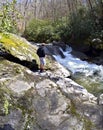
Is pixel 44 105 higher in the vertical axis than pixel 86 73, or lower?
higher

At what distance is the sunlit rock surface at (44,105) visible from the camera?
10180 mm

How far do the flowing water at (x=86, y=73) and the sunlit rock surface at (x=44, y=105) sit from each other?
4770 millimetres

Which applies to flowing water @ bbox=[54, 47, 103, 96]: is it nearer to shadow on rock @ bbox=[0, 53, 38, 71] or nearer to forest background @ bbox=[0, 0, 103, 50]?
shadow on rock @ bbox=[0, 53, 38, 71]

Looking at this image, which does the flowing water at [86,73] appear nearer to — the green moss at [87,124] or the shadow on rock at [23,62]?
the shadow on rock at [23,62]

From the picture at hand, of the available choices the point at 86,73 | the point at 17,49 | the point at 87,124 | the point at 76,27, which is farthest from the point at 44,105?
the point at 76,27

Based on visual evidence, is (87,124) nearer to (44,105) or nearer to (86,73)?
(44,105)

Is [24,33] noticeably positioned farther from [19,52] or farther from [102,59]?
[19,52]

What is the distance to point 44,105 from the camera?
35.4ft

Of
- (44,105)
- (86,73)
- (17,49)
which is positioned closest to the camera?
(44,105)

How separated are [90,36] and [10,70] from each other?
58.7 ft

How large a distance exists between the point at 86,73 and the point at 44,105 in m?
10.6

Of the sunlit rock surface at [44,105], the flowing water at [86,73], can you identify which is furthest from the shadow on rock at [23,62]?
the sunlit rock surface at [44,105]

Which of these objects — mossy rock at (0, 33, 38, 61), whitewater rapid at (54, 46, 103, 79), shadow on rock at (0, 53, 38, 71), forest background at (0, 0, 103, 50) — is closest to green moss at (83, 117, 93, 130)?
shadow on rock at (0, 53, 38, 71)

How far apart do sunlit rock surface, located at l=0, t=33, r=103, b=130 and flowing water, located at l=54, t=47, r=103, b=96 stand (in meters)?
4.77
